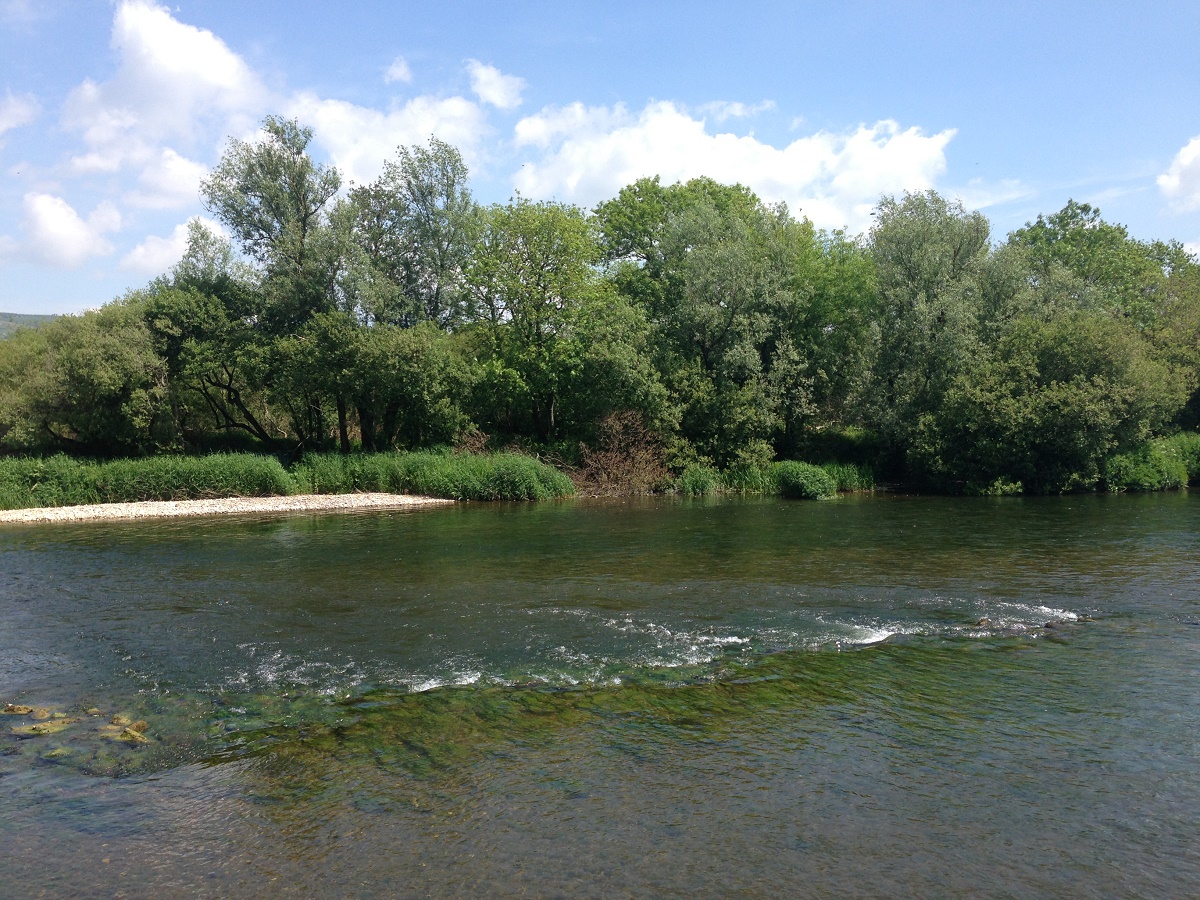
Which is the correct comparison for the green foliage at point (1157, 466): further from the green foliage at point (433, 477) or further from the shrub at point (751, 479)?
the green foliage at point (433, 477)

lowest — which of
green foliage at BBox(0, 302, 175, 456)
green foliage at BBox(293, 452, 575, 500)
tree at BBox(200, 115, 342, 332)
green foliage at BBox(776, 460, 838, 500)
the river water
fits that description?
the river water

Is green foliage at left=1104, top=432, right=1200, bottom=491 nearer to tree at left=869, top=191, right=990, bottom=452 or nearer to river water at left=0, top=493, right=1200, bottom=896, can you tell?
tree at left=869, top=191, right=990, bottom=452

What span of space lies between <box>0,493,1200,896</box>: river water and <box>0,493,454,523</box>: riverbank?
12666 mm

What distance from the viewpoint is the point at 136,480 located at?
32219 millimetres

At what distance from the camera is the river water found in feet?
20.2

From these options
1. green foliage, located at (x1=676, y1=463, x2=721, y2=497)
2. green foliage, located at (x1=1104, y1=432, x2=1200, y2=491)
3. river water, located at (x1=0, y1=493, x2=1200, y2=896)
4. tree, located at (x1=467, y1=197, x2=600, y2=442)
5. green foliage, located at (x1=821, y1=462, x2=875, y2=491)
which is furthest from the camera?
tree, located at (x1=467, y1=197, x2=600, y2=442)

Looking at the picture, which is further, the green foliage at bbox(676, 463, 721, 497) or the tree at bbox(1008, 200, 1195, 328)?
the tree at bbox(1008, 200, 1195, 328)

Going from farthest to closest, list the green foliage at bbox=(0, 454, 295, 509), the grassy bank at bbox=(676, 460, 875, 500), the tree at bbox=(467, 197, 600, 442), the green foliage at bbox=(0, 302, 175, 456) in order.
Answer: the tree at bbox=(467, 197, 600, 442)
the grassy bank at bbox=(676, 460, 875, 500)
the green foliage at bbox=(0, 302, 175, 456)
the green foliage at bbox=(0, 454, 295, 509)

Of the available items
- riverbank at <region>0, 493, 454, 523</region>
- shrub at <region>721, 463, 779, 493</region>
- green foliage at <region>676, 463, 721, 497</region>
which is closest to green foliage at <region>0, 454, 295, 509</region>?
riverbank at <region>0, 493, 454, 523</region>

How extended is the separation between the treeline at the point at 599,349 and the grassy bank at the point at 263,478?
360cm

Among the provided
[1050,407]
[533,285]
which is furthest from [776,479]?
[533,285]

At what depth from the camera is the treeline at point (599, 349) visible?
36.2 metres

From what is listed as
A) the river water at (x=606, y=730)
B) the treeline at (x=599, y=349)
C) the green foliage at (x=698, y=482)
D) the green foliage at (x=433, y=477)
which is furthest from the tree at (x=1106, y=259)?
the river water at (x=606, y=730)

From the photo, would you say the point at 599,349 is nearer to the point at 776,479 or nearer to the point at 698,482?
the point at 698,482
